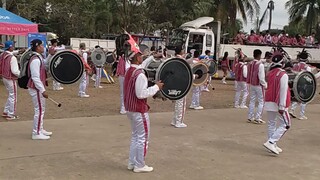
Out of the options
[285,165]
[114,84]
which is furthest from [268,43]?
[285,165]

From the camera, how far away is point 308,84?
8.41 meters

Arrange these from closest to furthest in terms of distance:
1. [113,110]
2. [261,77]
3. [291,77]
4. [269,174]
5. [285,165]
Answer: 1. [269,174]
2. [285,165]
3. [291,77]
4. [261,77]
5. [113,110]

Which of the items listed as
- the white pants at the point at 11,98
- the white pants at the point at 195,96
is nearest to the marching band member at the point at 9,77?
the white pants at the point at 11,98

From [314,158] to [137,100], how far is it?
339 centimetres

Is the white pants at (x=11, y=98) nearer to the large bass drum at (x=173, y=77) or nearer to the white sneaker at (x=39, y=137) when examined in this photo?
the white sneaker at (x=39, y=137)

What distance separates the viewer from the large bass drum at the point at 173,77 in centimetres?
673

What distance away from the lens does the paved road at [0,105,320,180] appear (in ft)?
19.6

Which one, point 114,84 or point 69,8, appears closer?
point 114,84

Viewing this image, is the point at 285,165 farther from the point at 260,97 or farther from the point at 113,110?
the point at 113,110

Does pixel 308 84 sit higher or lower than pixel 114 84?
higher

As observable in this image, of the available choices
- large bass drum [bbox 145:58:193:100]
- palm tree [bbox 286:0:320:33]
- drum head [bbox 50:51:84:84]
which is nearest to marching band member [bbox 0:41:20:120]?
drum head [bbox 50:51:84:84]

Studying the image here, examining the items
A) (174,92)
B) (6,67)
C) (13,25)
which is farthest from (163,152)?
(13,25)

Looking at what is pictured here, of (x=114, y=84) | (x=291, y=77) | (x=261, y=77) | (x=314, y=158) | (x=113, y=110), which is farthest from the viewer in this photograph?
(x=114, y=84)

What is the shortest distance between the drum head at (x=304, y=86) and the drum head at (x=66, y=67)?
4141 millimetres
